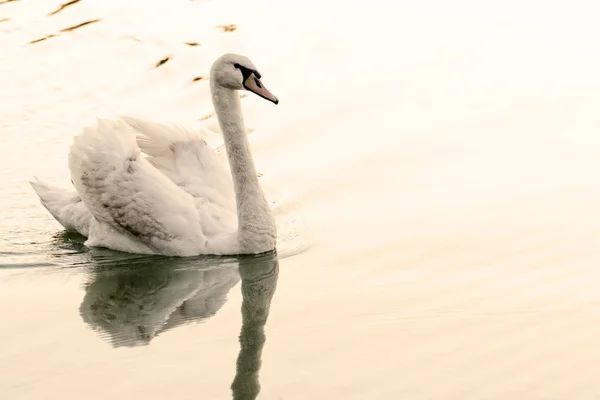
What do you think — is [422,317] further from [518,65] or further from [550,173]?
[518,65]

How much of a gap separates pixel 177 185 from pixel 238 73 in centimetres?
112

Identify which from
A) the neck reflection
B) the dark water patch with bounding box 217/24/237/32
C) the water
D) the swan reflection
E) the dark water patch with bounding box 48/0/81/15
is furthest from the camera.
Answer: the dark water patch with bounding box 48/0/81/15

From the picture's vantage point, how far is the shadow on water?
27.3 ft

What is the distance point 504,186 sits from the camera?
1117 centimetres

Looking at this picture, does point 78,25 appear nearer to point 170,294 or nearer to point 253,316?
point 170,294

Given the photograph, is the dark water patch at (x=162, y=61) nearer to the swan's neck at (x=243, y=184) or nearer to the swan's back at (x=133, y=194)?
the swan's back at (x=133, y=194)

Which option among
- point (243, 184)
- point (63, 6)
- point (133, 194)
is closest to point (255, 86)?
point (243, 184)

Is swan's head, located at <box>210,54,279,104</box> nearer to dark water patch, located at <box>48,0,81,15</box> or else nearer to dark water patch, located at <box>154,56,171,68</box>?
dark water patch, located at <box>154,56,171,68</box>

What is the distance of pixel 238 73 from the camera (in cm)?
981

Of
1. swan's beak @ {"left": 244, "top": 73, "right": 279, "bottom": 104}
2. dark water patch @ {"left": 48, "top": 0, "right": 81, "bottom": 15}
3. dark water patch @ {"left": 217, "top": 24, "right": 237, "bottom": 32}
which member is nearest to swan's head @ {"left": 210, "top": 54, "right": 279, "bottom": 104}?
swan's beak @ {"left": 244, "top": 73, "right": 279, "bottom": 104}

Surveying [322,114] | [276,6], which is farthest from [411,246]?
[276,6]

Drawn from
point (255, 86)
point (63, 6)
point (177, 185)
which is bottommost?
point (63, 6)

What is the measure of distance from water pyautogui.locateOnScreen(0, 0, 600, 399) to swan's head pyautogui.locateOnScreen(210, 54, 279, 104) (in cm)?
132

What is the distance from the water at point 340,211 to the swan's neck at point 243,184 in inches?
6.7
